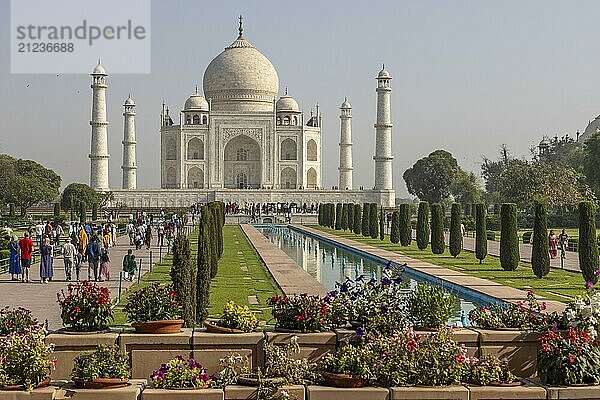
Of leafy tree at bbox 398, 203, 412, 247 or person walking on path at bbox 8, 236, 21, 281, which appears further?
leafy tree at bbox 398, 203, 412, 247

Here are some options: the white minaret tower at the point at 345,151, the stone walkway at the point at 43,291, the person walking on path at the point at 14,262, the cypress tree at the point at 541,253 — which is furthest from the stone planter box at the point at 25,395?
the white minaret tower at the point at 345,151

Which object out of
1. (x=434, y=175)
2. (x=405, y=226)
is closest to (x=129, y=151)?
(x=434, y=175)

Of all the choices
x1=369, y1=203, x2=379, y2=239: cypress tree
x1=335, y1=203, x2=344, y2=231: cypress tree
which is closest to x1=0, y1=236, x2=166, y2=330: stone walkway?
x1=369, y1=203, x2=379, y2=239: cypress tree

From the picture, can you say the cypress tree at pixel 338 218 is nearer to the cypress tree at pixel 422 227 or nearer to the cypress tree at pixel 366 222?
the cypress tree at pixel 366 222

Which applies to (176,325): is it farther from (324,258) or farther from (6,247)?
(324,258)

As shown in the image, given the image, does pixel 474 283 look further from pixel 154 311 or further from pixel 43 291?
pixel 154 311

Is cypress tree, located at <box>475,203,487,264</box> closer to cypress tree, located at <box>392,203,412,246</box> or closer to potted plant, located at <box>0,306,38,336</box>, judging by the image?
cypress tree, located at <box>392,203,412,246</box>

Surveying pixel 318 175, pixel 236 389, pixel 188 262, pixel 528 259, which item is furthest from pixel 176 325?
pixel 318 175
